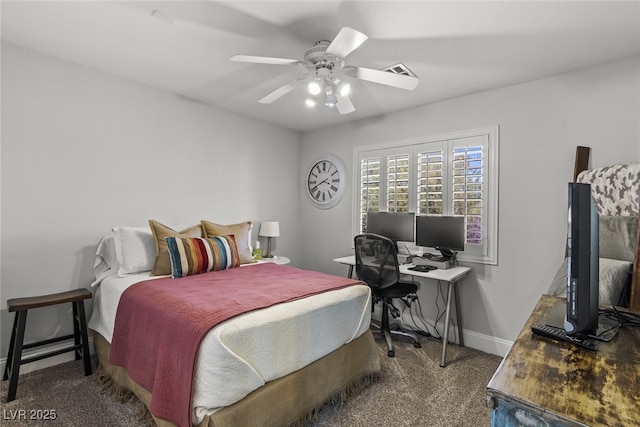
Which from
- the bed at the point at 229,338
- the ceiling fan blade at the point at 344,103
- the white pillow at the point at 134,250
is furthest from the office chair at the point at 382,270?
the white pillow at the point at 134,250

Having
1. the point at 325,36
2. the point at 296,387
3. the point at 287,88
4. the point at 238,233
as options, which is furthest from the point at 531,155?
the point at 238,233

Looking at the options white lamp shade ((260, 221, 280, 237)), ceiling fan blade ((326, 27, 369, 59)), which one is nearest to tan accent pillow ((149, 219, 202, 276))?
white lamp shade ((260, 221, 280, 237))

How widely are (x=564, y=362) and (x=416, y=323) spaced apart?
265 centimetres

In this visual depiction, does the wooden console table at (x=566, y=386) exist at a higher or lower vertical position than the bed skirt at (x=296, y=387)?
higher

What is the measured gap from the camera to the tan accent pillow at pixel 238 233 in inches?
121

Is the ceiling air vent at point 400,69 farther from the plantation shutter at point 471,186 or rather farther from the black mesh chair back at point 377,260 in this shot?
→ the black mesh chair back at point 377,260

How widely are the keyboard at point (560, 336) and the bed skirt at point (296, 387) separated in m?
1.23

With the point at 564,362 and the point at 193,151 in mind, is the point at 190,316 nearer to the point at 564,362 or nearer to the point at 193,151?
the point at 564,362

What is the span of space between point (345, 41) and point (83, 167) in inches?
95.9

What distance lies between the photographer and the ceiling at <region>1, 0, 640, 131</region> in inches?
72.4

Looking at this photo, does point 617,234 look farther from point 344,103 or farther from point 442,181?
point 344,103

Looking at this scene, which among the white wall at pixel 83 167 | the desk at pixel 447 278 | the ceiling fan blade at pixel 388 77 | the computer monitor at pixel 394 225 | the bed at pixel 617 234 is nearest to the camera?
the bed at pixel 617 234

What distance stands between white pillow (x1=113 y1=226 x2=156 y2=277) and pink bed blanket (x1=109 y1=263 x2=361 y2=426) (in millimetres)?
407

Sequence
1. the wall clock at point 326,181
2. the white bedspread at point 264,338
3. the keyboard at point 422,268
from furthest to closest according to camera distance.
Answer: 1. the wall clock at point 326,181
2. the keyboard at point 422,268
3. the white bedspread at point 264,338
